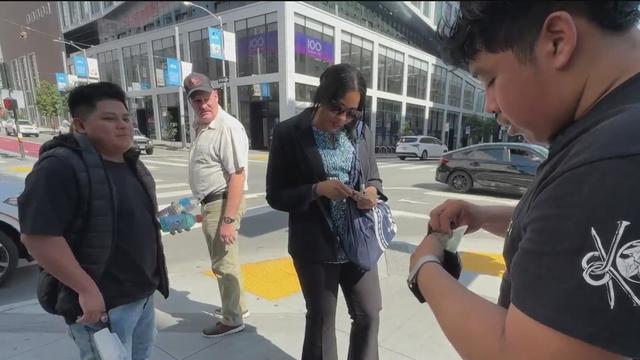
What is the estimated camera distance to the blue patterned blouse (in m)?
1.92

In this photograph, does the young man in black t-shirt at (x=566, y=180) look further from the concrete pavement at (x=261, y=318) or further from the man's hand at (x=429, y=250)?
the concrete pavement at (x=261, y=318)

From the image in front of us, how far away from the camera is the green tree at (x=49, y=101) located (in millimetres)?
1912

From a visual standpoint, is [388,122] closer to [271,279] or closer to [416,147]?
[416,147]

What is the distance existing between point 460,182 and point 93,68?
940 cm

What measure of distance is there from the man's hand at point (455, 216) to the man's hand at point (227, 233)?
187 cm

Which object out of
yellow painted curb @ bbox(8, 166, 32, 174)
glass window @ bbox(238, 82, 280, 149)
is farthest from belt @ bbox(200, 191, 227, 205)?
glass window @ bbox(238, 82, 280, 149)

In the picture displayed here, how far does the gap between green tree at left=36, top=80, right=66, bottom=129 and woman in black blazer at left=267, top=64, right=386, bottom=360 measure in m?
1.19

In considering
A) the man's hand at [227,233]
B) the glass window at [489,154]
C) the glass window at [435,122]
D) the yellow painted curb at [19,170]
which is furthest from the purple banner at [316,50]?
the glass window at [435,122]

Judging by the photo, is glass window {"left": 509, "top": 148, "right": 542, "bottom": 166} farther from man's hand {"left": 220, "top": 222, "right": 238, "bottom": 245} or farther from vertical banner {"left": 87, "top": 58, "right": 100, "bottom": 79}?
vertical banner {"left": 87, "top": 58, "right": 100, "bottom": 79}

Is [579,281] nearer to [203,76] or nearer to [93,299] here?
[93,299]

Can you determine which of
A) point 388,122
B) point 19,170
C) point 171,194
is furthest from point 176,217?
point 388,122

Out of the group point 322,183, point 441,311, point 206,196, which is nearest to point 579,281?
point 441,311

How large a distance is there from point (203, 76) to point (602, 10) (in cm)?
254

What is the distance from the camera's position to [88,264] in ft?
5.34
